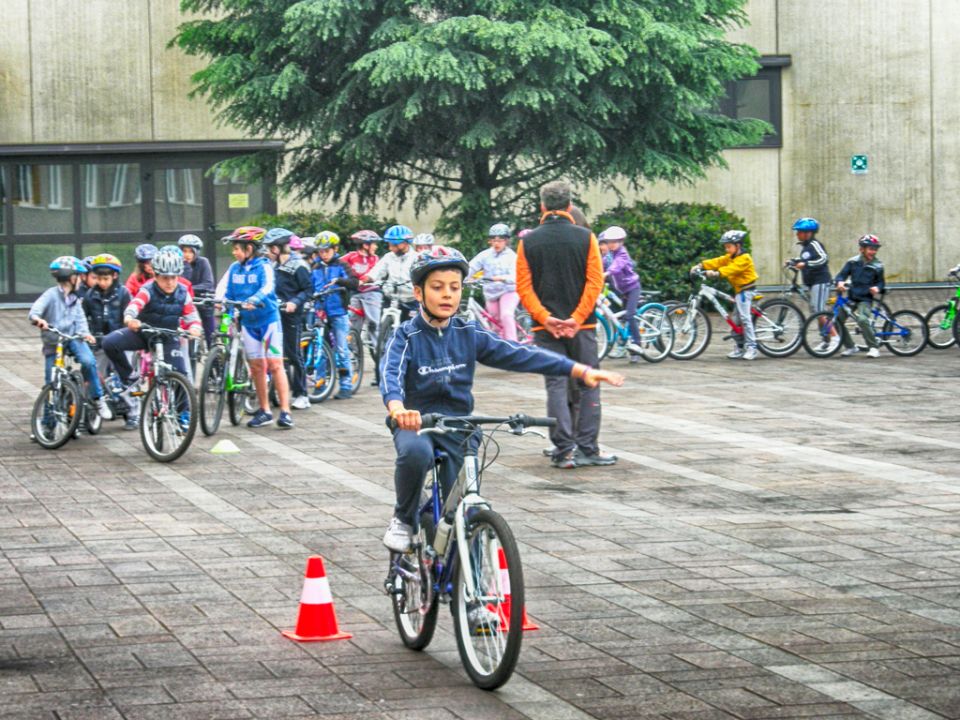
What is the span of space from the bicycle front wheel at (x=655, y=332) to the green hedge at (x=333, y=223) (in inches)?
286

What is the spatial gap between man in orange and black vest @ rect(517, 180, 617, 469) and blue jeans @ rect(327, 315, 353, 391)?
5.08m

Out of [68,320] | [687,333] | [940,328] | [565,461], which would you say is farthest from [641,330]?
[565,461]

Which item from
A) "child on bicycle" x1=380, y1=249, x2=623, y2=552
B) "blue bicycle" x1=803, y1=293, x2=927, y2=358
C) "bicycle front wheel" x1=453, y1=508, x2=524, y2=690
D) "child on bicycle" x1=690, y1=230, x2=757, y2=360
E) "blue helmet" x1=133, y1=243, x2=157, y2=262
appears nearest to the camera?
"bicycle front wheel" x1=453, y1=508, x2=524, y2=690

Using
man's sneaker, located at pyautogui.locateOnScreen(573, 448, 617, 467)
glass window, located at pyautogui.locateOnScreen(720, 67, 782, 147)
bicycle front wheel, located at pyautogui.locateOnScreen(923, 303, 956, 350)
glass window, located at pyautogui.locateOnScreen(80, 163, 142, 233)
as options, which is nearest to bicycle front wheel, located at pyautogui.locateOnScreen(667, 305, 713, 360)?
bicycle front wheel, located at pyautogui.locateOnScreen(923, 303, 956, 350)

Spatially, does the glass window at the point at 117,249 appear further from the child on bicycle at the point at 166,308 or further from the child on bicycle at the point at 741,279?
the child on bicycle at the point at 166,308

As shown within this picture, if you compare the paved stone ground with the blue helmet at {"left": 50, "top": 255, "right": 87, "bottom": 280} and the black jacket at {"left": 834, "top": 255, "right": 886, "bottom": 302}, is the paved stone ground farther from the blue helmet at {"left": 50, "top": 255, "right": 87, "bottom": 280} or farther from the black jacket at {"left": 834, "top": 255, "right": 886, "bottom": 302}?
the black jacket at {"left": 834, "top": 255, "right": 886, "bottom": 302}

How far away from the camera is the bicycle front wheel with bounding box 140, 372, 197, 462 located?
1279 cm

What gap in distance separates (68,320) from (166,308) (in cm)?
107

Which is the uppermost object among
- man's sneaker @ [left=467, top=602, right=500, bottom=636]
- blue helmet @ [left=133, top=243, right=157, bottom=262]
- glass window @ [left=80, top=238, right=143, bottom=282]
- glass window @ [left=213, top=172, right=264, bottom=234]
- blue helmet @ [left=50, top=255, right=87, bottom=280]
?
glass window @ [left=213, top=172, right=264, bottom=234]

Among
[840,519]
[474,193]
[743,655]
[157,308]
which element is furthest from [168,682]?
[474,193]

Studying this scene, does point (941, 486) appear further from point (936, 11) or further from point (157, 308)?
point (936, 11)

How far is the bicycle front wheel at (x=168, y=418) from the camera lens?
12.8 m

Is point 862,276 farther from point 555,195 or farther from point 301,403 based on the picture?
point 555,195

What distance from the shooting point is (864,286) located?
21.1 m
